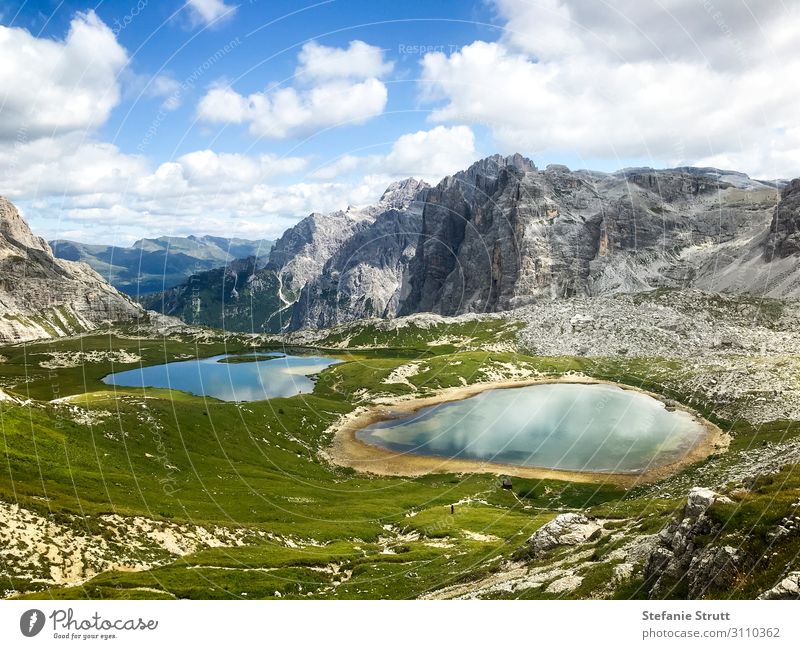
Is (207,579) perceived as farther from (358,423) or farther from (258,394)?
(258,394)

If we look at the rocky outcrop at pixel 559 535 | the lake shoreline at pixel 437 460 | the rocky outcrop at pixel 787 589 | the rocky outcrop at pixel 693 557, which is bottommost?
the lake shoreline at pixel 437 460

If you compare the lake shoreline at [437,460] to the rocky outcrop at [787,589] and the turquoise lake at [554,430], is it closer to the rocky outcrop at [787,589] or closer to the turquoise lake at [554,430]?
the turquoise lake at [554,430]

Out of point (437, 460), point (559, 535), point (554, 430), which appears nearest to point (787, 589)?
point (559, 535)

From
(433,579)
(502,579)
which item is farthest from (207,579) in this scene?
(502,579)

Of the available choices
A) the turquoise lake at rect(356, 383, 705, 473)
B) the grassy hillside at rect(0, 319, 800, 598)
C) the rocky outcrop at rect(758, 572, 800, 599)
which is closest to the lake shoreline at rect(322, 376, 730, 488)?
the turquoise lake at rect(356, 383, 705, 473)

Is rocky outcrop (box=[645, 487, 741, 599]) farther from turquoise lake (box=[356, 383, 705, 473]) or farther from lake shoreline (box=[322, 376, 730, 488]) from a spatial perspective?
turquoise lake (box=[356, 383, 705, 473])

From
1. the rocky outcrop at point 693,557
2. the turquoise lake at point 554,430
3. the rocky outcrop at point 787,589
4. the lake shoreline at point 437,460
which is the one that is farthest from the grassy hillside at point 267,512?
the turquoise lake at point 554,430
